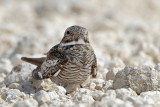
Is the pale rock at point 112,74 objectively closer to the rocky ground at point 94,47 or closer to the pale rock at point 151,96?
the rocky ground at point 94,47

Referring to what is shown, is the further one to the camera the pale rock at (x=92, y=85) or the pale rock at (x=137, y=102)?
the pale rock at (x=92, y=85)

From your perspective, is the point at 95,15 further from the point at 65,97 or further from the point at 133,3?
the point at 65,97

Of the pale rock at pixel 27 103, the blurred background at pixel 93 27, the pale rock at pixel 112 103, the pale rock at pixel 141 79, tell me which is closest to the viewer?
the pale rock at pixel 112 103

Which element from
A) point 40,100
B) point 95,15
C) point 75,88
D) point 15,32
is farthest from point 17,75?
point 95,15

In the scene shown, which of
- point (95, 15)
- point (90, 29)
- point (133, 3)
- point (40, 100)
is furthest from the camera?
point (133, 3)

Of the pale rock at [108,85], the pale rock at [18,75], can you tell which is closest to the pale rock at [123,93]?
the pale rock at [108,85]

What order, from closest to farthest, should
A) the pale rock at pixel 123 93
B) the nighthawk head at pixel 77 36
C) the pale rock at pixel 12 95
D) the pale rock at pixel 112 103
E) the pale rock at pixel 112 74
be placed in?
the pale rock at pixel 112 103 < the pale rock at pixel 123 93 < the pale rock at pixel 12 95 < the nighthawk head at pixel 77 36 < the pale rock at pixel 112 74
